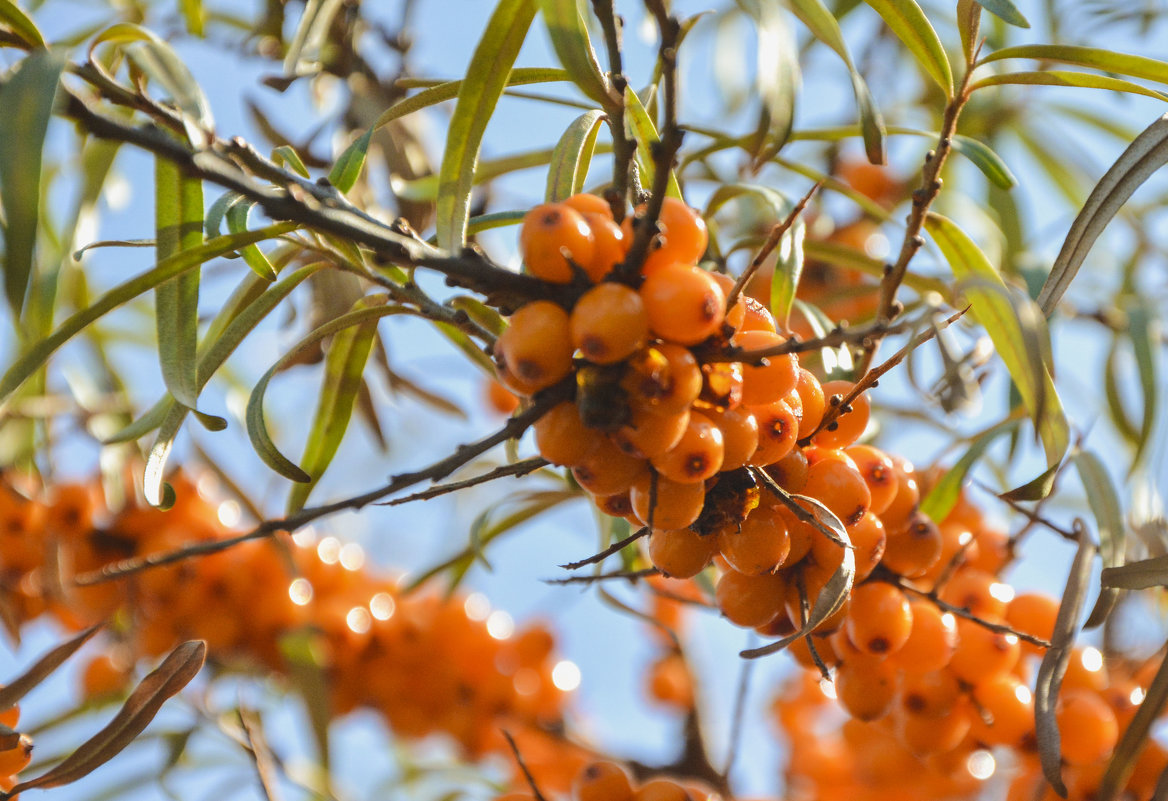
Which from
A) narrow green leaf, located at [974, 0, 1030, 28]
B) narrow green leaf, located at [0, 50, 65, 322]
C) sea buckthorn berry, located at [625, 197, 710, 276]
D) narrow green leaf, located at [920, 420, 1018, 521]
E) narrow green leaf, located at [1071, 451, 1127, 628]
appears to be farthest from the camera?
narrow green leaf, located at [920, 420, 1018, 521]

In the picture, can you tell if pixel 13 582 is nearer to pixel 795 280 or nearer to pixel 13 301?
pixel 13 301

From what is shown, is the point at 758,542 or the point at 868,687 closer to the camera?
the point at 758,542

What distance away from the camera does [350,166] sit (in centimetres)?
86

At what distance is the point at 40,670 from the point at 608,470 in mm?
526

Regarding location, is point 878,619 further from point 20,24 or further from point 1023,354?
point 20,24

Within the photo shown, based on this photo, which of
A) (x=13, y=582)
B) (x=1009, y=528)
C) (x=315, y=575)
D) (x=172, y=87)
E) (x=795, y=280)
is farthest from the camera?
(x=315, y=575)

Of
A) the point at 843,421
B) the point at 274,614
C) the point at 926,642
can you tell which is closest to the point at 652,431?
the point at 843,421

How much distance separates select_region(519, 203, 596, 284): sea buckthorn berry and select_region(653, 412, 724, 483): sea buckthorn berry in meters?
0.13

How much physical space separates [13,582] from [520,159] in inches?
43.9

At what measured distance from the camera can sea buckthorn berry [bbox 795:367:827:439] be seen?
0.75 metres

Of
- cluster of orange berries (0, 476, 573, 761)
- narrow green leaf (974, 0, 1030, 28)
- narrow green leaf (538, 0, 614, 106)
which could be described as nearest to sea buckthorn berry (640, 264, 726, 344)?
narrow green leaf (538, 0, 614, 106)

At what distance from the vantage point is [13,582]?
1597 millimetres

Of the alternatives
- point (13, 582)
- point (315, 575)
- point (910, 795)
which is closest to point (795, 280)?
point (910, 795)

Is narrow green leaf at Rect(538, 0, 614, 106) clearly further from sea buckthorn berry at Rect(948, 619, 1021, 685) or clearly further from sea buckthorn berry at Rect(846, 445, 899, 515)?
sea buckthorn berry at Rect(948, 619, 1021, 685)
